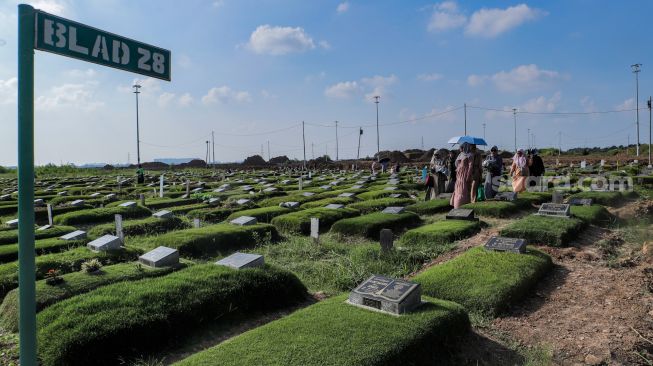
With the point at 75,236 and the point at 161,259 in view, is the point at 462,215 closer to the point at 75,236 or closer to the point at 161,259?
the point at 161,259

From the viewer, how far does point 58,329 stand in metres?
4.14

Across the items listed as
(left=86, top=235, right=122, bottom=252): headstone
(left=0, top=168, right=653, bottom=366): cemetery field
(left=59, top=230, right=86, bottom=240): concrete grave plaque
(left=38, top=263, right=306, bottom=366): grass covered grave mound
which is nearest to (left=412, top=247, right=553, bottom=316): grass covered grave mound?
(left=0, top=168, right=653, bottom=366): cemetery field

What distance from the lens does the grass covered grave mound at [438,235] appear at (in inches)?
317

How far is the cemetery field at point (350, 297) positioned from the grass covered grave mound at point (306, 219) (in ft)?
2.28

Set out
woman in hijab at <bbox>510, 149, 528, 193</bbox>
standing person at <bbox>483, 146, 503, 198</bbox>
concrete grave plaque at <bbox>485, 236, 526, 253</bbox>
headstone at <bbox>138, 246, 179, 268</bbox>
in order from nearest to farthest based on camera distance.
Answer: headstone at <bbox>138, 246, 179, 268</bbox>, concrete grave plaque at <bbox>485, 236, 526, 253</bbox>, standing person at <bbox>483, 146, 503, 198</bbox>, woman in hijab at <bbox>510, 149, 528, 193</bbox>

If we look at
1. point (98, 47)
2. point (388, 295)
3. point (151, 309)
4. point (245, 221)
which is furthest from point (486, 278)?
point (245, 221)

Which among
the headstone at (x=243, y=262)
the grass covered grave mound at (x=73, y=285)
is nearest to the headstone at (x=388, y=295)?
the headstone at (x=243, y=262)

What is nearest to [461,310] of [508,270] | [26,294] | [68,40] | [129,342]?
[508,270]

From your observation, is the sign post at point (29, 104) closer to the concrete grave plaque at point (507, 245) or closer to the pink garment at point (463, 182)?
the concrete grave plaque at point (507, 245)

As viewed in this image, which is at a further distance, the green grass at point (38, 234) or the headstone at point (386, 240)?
the green grass at point (38, 234)

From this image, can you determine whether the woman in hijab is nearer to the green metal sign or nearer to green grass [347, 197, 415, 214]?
Answer: green grass [347, 197, 415, 214]

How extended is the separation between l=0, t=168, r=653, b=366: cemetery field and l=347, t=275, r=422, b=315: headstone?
14 millimetres

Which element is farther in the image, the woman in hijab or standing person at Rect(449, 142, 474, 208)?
the woman in hijab

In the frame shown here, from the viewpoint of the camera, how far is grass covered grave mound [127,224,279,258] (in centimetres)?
809
